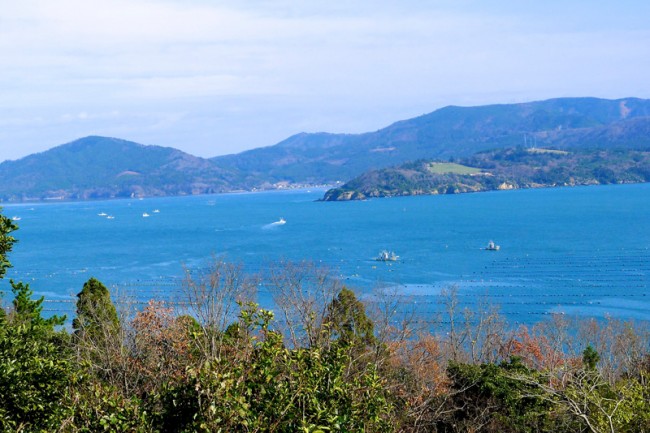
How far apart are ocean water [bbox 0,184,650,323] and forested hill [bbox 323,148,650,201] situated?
50817 mm

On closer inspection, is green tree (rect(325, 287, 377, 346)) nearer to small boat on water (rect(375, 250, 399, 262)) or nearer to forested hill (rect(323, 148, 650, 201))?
small boat on water (rect(375, 250, 399, 262))

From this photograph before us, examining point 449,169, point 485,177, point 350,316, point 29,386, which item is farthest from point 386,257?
point 449,169

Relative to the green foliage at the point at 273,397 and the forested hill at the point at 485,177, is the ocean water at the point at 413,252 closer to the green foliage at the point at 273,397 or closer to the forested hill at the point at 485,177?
the green foliage at the point at 273,397

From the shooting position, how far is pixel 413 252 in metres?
67.2

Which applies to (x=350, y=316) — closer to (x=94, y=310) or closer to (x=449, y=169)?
(x=94, y=310)

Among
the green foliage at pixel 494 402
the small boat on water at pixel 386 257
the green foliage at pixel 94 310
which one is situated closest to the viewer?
the green foliage at pixel 494 402

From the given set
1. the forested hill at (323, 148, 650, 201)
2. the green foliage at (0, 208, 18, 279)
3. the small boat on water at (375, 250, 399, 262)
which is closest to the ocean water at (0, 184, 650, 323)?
the small boat on water at (375, 250, 399, 262)

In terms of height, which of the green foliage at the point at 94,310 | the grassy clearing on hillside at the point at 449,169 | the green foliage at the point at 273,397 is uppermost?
the grassy clearing on hillside at the point at 449,169

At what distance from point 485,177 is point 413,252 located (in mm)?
121360

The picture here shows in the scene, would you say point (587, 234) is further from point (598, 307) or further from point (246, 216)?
point (246, 216)

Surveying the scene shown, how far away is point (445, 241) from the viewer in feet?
246

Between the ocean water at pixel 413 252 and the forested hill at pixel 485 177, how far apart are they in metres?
50.8

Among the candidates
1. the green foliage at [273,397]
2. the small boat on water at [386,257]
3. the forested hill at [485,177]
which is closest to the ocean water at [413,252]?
the small boat on water at [386,257]

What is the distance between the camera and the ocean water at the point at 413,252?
47062mm
